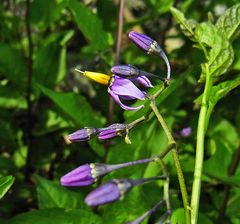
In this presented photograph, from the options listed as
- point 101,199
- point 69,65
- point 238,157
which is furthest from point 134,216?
point 69,65

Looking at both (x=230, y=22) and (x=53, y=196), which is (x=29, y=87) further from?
(x=230, y=22)

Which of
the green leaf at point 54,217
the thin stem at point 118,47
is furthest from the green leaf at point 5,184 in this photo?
the thin stem at point 118,47

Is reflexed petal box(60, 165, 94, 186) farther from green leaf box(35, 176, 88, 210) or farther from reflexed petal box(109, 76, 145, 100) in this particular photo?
green leaf box(35, 176, 88, 210)

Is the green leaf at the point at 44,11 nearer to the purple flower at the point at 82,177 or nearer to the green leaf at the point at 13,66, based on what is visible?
the green leaf at the point at 13,66

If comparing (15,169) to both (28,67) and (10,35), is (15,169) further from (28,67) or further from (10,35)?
(10,35)

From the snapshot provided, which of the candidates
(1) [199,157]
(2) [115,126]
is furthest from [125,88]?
(1) [199,157]

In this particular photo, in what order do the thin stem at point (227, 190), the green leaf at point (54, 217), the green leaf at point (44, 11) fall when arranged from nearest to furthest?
the green leaf at point (54, 217) → the thin stem at point (227, 190) → the green leaf at point (44, 11)
